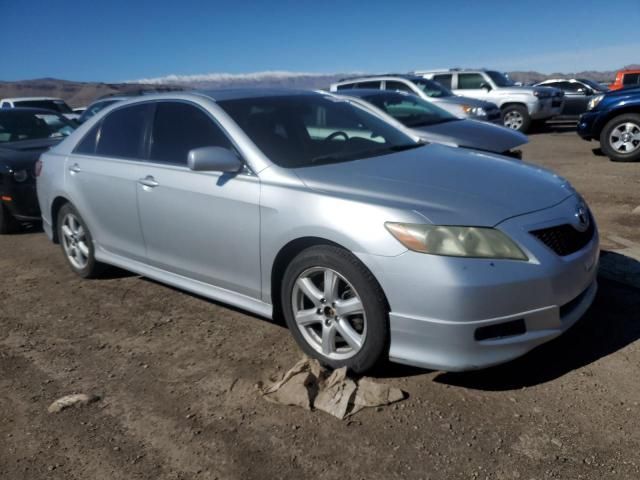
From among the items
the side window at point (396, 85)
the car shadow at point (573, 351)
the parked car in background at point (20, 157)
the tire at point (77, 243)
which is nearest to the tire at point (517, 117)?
the side window at point (396, 85)

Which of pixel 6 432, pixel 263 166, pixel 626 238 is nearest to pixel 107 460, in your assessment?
pixel 6 432

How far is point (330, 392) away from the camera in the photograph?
3.05 m

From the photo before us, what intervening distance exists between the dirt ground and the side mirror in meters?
1.13

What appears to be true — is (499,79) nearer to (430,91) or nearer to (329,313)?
(430,91)

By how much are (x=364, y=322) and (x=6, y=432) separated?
1.88 metres

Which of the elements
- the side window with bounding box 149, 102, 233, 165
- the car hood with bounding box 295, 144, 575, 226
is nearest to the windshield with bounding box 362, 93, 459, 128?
the car hood with bounding box 295, 144, 575, 226

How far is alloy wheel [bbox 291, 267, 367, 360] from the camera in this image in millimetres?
3131

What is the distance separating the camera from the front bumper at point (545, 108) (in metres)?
15.8

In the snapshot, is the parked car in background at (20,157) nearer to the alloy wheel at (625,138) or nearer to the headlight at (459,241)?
the headlight at (459,241)

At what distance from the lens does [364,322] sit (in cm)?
307

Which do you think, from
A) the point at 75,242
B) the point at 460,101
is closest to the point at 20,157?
the point at 75,242

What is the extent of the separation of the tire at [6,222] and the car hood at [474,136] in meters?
5.07

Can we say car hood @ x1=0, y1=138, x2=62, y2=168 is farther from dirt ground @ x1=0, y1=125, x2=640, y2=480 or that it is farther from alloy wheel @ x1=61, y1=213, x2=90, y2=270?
dirt ground @ x1=0, y1=125, x2=640, y2=480

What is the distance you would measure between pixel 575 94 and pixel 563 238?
690 inches
